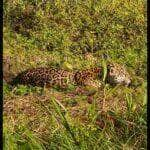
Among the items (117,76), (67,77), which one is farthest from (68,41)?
(117,76)

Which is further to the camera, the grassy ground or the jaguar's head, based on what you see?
the jaguar's head

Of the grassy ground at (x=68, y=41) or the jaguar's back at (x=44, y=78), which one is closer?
the grassy ground at (x=68, y=41)

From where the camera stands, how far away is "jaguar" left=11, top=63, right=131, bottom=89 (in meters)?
4.99

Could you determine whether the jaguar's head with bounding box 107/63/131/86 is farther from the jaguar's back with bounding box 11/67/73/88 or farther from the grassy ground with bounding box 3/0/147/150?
the jaguar's back with bounding box 11/67/73/88

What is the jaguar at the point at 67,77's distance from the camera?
4.99m

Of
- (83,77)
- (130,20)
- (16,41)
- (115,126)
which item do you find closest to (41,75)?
(83,77)

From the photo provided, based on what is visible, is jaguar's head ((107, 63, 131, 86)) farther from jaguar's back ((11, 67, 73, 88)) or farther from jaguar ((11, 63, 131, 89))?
jaguar's back ((11, 67, 73, 88))

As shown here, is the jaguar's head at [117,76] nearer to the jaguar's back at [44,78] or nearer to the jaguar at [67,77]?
the jaguar at [67,77]

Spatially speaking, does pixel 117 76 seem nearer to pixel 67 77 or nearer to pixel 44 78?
pixel 67 77

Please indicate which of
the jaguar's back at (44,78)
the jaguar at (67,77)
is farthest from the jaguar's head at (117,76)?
the jaguar's back at (44,78)

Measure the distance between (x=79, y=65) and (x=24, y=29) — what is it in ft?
2.59

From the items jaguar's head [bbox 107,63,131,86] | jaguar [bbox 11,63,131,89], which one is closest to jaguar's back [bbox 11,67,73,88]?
jaguar [bbox 11,63,131,89]

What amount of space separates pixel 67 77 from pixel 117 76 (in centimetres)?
43

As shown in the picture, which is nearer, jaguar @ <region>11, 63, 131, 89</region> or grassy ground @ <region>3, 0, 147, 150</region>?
grassy ground @ <region>3, 0, 147, 150</region>
